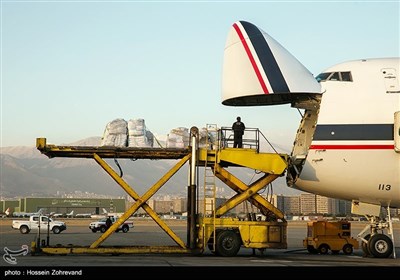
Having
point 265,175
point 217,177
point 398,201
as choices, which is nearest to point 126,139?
point 217,177

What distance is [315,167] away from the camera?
24.6 meters

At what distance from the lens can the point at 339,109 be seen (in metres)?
24.4

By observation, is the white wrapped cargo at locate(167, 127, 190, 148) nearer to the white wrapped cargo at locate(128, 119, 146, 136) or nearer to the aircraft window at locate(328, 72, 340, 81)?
the white wrapped cargo at locate(128, 119, 146, 136)

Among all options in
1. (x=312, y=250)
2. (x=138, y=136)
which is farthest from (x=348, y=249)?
(x=138, y=136)

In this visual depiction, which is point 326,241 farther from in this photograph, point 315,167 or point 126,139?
point 126,139

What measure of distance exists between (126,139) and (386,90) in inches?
459

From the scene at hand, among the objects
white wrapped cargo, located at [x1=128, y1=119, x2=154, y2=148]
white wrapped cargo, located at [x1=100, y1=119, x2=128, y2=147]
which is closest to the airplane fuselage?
white wrapped cargo, located at [x1=128, y1=119, x2=154, y2=148]

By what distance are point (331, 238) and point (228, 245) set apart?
8360mm

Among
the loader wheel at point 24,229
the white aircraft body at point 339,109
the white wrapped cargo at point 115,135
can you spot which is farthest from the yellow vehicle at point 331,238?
the loader wheel at point 24,229

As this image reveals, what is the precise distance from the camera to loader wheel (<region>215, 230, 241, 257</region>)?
2503 cm

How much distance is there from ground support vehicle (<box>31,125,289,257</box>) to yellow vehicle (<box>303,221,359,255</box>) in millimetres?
5375

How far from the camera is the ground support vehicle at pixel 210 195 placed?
82.5 feet

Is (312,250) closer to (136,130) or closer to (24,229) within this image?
(136,130)

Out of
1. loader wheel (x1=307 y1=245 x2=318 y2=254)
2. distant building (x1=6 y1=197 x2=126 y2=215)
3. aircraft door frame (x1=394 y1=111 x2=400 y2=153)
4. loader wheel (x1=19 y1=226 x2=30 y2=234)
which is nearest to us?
aircraft door frame (x1=394 y1=111 x2=400 y2=153)
